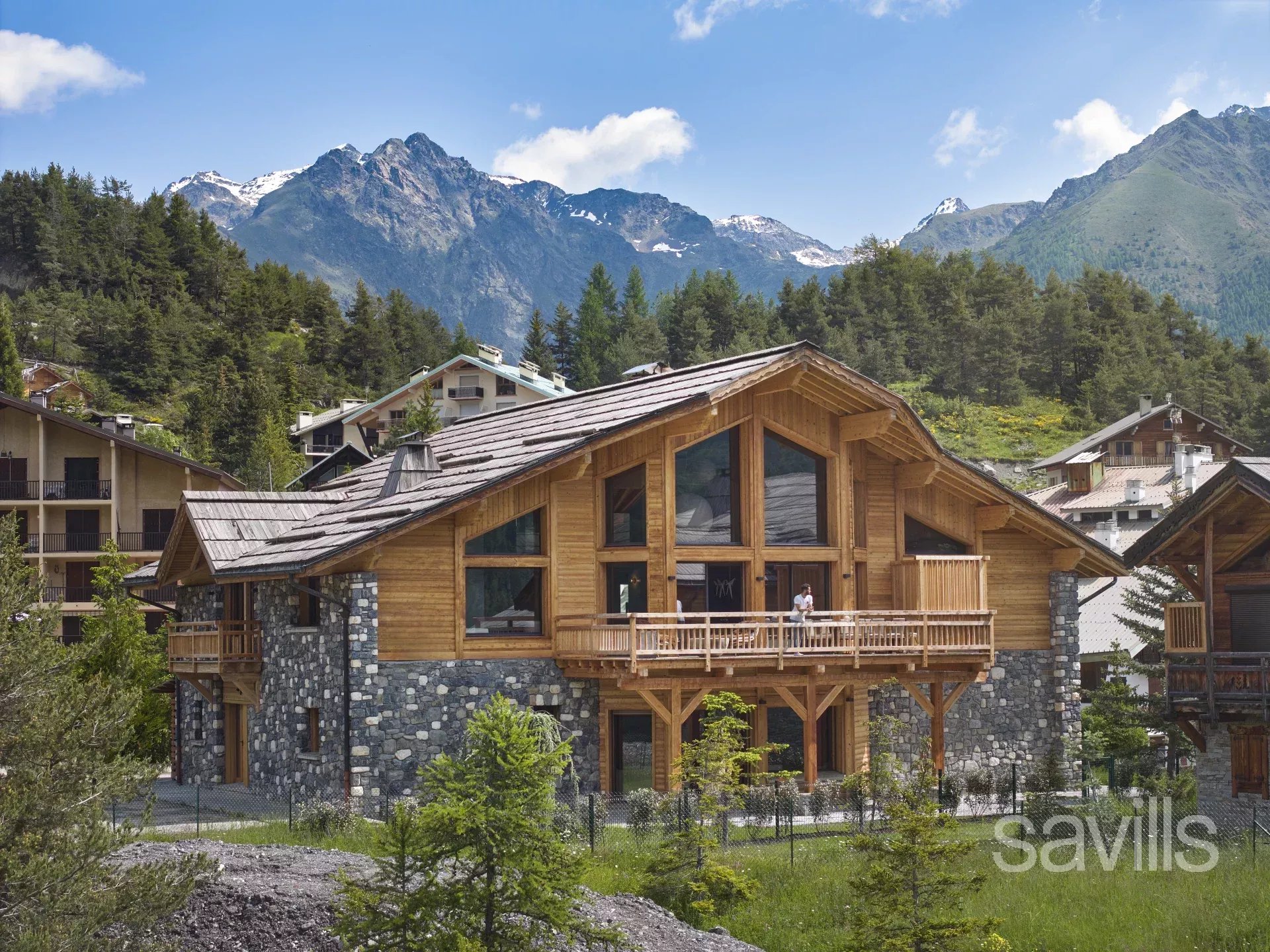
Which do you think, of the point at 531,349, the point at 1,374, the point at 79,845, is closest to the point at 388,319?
the point at 531,349

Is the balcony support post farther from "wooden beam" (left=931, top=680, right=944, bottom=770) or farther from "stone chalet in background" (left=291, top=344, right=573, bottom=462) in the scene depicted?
"stone chalet in background" (left=291, top=344, right=573, bottom=462)

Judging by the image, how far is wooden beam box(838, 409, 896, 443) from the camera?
3120 cm

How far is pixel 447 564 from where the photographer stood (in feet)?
94.5

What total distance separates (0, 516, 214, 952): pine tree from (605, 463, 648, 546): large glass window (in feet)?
50.2

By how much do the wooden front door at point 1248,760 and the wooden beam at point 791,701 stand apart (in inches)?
311

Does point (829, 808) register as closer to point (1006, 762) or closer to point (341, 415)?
point (1006, 762)

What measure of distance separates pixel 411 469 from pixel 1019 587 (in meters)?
13.8

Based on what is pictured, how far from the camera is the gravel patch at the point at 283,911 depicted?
59.3 ft

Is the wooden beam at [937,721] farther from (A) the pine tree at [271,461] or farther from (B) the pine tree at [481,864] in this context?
(A) the pine tree at [271,461]

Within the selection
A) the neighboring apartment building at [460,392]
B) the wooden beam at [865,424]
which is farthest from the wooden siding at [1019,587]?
the neighboring apartment building at [460,392]

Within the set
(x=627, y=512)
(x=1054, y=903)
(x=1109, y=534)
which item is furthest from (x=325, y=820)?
(x=1109, y=534)

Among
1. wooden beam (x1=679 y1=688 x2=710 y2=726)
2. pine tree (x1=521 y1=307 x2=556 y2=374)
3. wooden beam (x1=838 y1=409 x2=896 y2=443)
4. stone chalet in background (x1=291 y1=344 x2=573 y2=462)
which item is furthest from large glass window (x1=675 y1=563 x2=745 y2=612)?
pine tree (x1=521 y1=307 x2=556 y2=374)

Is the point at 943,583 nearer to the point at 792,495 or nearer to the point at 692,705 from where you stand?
the point at 792,495

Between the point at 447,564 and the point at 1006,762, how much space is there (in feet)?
43.8
